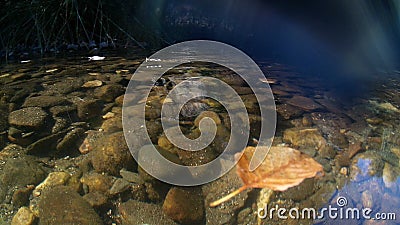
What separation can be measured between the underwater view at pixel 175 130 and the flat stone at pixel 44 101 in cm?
1

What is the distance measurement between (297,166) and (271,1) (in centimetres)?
369

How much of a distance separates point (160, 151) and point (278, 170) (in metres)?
0.52

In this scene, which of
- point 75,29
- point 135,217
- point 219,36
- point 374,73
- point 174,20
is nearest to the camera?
point 135,217

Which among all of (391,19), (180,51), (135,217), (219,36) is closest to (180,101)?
(135,217)

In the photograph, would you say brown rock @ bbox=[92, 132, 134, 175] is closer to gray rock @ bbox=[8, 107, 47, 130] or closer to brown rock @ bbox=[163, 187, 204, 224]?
brown rock @ bbox=[163, 187, 204, 224]

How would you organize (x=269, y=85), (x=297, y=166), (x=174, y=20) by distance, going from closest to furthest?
(x=297, y=166), (x=269, y=85), (x=174, y=20)

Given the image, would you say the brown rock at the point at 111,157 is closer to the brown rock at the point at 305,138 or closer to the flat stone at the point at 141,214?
the flat stone at the point at 141,214

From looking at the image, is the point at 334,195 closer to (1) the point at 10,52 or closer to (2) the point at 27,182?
(2) the point at 27,182

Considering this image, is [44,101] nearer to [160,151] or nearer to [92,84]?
[92,84]

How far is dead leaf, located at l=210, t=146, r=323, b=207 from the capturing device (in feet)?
4.55

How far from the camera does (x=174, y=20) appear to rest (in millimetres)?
4426

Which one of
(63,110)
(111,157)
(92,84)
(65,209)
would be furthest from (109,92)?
(65,209)

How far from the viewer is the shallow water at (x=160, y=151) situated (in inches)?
50.1

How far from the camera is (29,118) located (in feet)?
5.90
